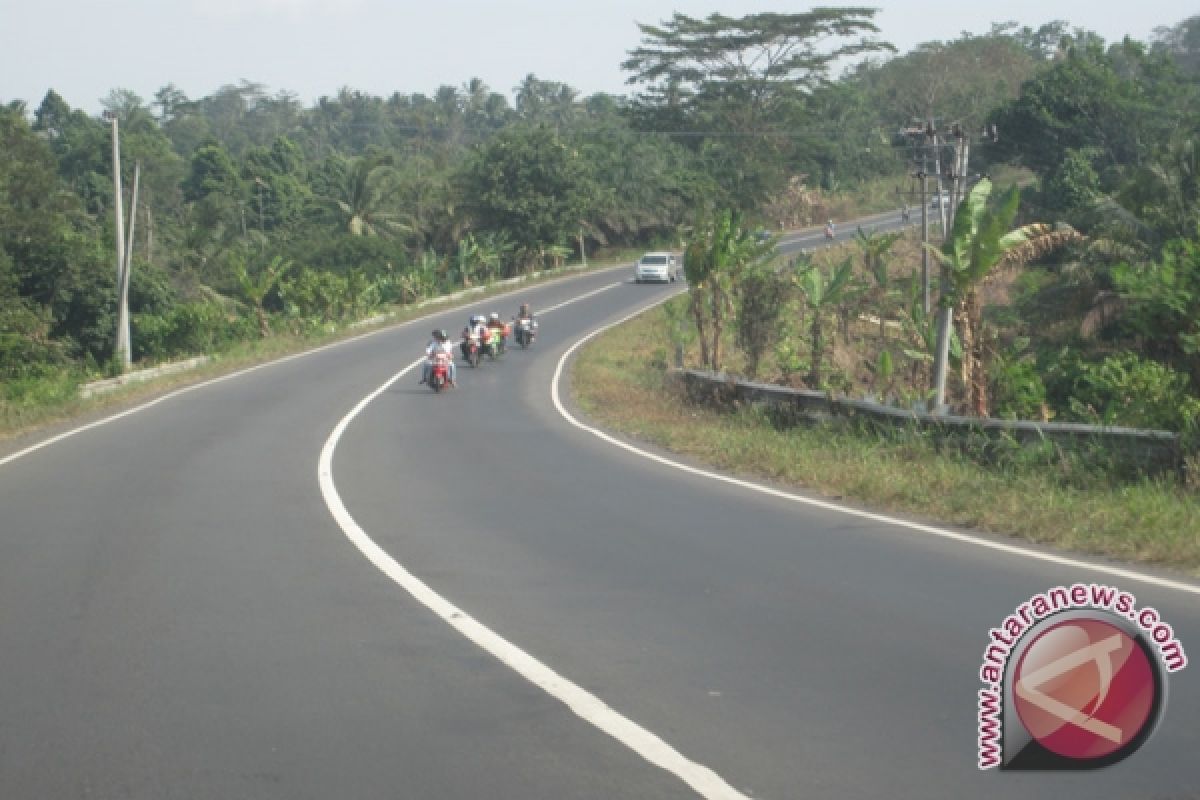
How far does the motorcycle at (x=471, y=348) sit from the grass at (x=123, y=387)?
19.8 ft

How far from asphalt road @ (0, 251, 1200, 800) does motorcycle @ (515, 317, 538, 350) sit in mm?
27056

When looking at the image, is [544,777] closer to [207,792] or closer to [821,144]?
[207,792]

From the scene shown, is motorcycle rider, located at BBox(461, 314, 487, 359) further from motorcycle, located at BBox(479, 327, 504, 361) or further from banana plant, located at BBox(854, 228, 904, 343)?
banana plant, located at BBox(854, 228, 904, 343)

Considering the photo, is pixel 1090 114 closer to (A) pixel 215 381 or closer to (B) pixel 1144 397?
(A) pixel 215 381

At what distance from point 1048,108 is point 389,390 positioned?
125 feet

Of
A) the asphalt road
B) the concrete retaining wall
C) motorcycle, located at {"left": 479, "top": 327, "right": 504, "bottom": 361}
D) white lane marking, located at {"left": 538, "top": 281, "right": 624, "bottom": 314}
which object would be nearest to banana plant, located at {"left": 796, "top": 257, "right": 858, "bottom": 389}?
the concrete retaining wall

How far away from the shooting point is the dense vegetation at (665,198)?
100 ft

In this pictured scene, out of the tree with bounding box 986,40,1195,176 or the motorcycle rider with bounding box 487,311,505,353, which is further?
the tree with bounding box 986,40,1195,176

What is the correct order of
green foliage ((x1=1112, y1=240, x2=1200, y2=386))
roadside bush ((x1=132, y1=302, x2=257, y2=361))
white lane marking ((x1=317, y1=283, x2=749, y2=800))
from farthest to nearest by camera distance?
roadside bush ((x1=132, y1=302, x2=257, y2=361)) → green foliage ((x1=1112, y1=240, x2=1200, y2=386)) → white lane marking ((x1=317, y1=283, x2=749, y2=800))

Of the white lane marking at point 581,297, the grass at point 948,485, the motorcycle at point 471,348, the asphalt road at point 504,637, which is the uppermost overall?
the asphalt road at point 504,637

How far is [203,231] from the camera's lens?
5903cm

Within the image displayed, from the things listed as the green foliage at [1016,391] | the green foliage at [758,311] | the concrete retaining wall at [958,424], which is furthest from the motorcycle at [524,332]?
the green foliage at [1016,391]

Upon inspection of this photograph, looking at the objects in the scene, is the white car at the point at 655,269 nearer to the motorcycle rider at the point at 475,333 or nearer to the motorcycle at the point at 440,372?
the motorcycle rider at the point at 475,333

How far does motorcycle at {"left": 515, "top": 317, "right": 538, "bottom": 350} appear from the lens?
42.5m
